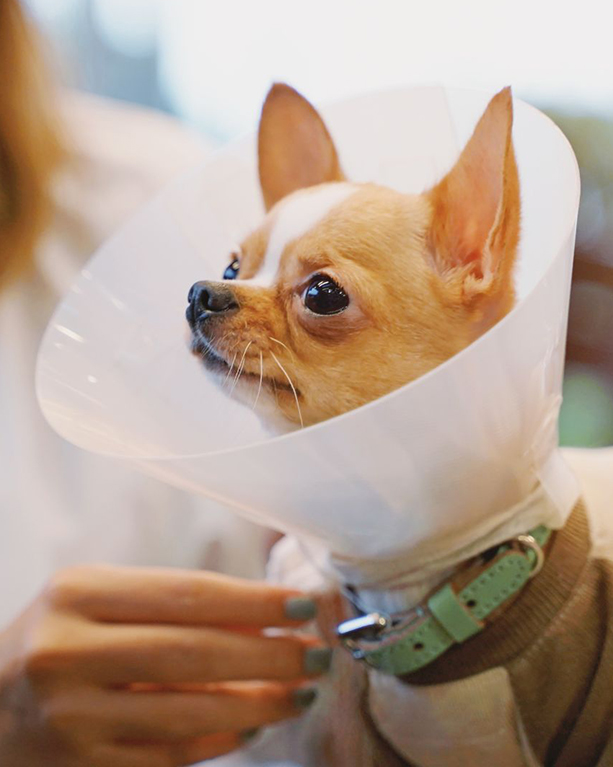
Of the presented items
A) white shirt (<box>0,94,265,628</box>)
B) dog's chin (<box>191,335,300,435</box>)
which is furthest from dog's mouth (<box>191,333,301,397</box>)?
white shirt (<box>0,94,265,628</box>)

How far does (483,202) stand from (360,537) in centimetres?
21

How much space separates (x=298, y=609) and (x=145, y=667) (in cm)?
12

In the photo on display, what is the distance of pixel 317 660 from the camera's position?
56cm

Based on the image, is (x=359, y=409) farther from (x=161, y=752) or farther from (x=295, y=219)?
(x=161, y=752)

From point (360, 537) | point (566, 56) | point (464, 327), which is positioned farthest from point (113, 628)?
point (566, 56)

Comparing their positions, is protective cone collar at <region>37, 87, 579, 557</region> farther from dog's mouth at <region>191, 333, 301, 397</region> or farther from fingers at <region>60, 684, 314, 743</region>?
fingers at <region>60, 684, 314, 743</region>

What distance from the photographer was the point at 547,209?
15.7 inches

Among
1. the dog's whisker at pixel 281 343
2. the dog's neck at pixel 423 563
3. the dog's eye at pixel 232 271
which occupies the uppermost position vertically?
the dog's eye at pixel 232 271

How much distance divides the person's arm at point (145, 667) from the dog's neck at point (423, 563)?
55mm

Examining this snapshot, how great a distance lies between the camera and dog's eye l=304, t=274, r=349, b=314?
0.45 m

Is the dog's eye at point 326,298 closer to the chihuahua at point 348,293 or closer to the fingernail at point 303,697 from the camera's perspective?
the chihuahua at point 348,293

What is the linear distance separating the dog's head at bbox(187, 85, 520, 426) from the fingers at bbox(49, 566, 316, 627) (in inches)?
6.2

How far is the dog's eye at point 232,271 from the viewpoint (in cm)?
52

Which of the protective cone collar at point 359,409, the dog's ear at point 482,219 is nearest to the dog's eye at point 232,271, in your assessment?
the protective cone collar at point 359,409
